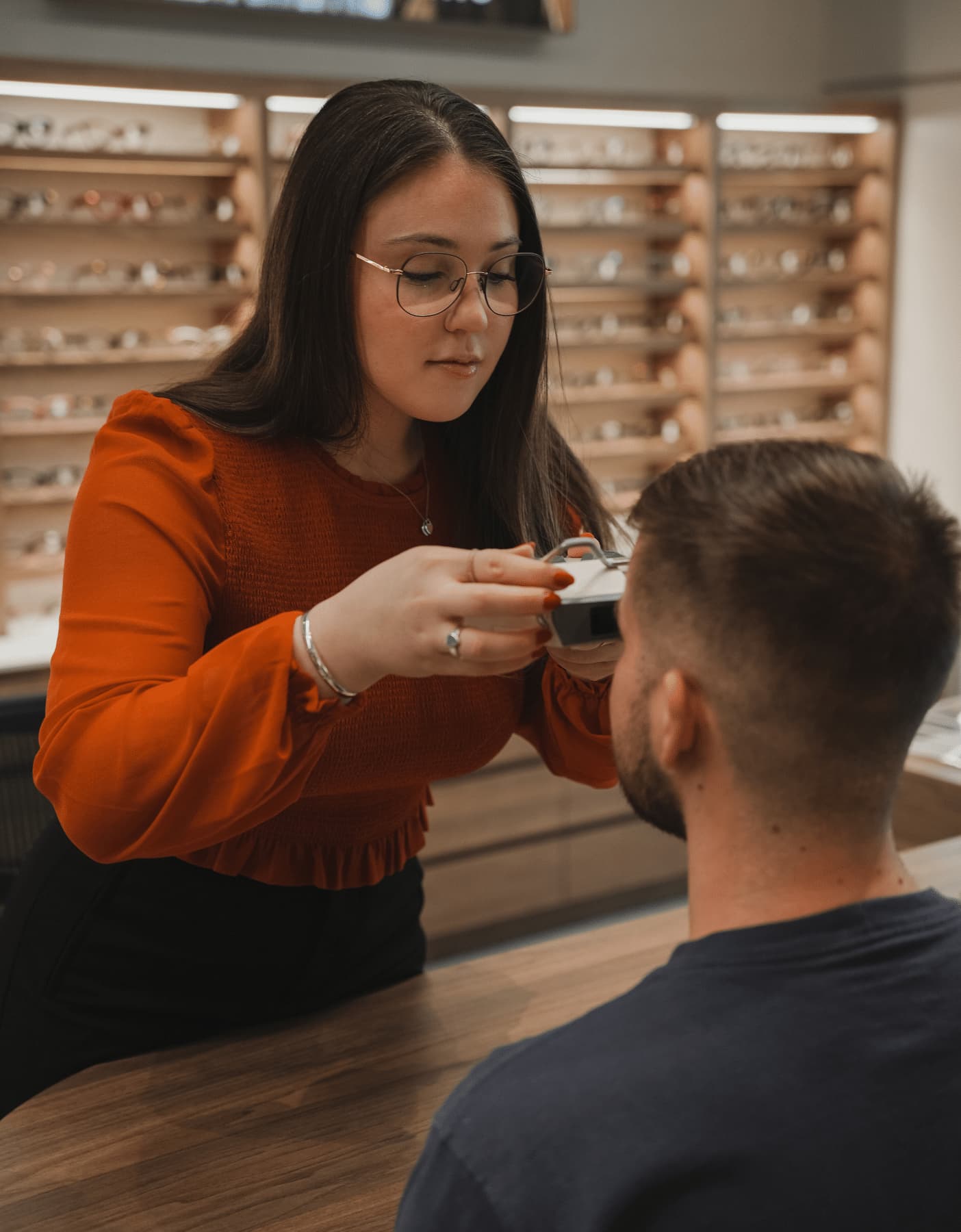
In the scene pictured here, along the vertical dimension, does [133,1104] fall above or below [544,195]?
below

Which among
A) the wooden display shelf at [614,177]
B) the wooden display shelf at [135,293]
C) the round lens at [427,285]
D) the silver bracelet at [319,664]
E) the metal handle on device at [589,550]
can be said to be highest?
the wooden display shelf at [614,177]

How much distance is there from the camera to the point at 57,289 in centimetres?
369

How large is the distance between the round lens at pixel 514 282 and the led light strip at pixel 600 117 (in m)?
3.08

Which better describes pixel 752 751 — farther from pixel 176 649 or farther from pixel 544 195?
pixel 544 195

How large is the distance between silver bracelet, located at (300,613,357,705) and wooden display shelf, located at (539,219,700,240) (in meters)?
3.53

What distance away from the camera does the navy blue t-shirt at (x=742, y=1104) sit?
28.1 inches

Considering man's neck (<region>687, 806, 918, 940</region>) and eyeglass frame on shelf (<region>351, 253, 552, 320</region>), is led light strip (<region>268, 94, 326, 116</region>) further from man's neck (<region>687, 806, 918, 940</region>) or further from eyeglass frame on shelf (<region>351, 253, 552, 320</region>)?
man's neck (<region>687, 806, 918, 940</region>)

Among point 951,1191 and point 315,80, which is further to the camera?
point 315,80

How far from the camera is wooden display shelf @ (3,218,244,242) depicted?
3.67m

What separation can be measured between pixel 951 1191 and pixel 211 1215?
63 cm

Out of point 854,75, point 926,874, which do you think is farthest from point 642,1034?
point 854,75

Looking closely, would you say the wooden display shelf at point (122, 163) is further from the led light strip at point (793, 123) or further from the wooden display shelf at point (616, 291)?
the led light strip at point (793, 123)

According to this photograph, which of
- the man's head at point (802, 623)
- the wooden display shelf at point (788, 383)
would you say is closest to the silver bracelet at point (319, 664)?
the man's head at point (802, 623)

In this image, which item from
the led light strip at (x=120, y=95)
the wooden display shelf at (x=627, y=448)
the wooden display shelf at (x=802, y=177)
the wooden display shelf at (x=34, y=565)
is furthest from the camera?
the wooden display shelf at (x=802, y=177)
